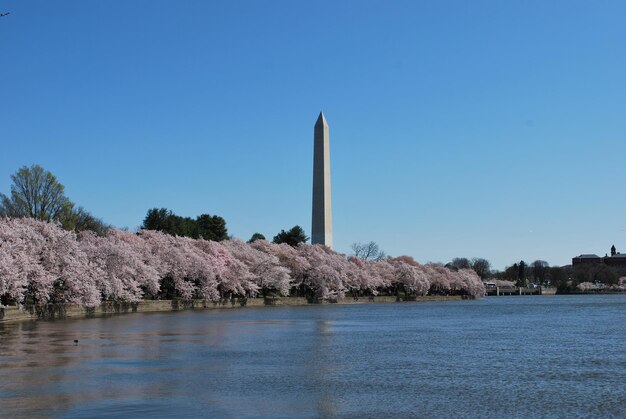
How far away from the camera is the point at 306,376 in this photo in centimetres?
1948

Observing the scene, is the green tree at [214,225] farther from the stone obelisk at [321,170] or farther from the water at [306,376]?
the water at [306,376]

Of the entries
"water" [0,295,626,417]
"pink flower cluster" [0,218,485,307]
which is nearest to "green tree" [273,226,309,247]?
"pink flower cluster" [0,218,485,307]

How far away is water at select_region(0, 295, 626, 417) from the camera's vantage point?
14.7 metres

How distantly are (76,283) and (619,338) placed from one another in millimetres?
33869

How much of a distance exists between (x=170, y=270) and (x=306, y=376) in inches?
2231

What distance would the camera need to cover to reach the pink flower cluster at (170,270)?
1972 inches

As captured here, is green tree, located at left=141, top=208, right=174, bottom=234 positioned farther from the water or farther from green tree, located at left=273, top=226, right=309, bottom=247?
the water

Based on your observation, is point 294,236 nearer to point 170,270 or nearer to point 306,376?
point 170,270

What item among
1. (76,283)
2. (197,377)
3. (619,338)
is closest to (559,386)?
(197,377)

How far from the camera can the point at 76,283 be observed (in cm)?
5284

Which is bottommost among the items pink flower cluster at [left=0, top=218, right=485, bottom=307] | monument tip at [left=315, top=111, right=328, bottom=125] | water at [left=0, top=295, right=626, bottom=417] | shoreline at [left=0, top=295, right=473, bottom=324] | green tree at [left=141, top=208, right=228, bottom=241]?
water at [left=0, top=295, right=626, bottom=417]

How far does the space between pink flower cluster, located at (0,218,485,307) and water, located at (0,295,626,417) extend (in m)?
16.8

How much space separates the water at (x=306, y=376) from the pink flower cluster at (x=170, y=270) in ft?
55.1

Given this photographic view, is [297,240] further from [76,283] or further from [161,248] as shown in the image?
[76,283]
